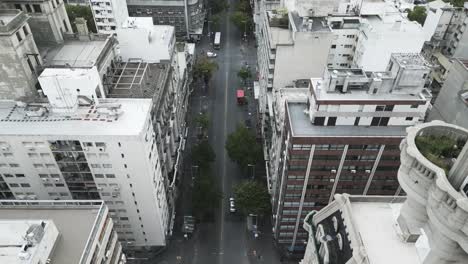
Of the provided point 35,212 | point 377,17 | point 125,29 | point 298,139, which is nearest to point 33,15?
point 125,29

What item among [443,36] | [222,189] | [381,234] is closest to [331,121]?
[381,234]

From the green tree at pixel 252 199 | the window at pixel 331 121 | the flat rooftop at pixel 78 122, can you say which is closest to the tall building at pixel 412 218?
the window at pixel 331 121

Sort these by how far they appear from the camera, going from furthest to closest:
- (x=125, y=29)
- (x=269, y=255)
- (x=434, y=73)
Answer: (x=434, y=73) < (x=125, y=29) < (x=269, y=255)

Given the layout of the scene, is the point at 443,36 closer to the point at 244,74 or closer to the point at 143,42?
the point at 244,74

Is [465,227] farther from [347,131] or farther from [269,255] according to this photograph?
[269,255]

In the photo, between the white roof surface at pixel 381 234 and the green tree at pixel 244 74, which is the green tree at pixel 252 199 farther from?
the green tree at pixel 244 74
